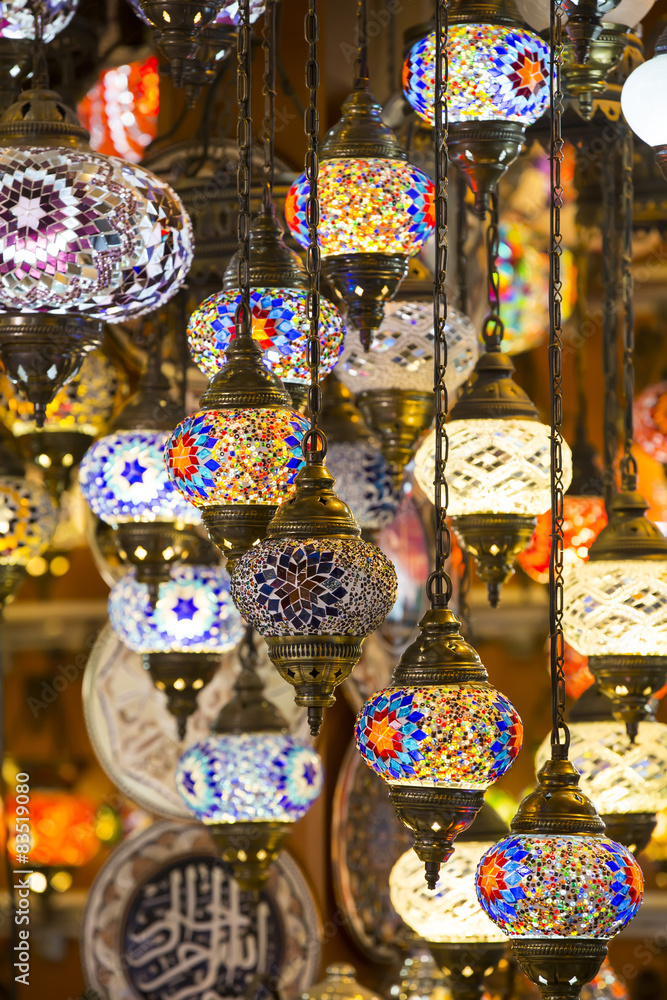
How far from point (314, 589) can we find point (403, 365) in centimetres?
85

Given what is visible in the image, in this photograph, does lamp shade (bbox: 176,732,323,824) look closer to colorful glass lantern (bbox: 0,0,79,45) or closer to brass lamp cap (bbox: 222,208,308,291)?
brass lamp cap (bbox: 222,208,308,291)

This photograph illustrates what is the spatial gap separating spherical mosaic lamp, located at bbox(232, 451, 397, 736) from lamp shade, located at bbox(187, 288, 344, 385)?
0.42 meters

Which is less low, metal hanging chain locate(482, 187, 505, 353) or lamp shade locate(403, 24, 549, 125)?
lamp shade locate(403, 24, 549, 125)

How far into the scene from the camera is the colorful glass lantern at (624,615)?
2131 millimetres

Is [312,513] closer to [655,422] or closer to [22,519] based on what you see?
[22,519]

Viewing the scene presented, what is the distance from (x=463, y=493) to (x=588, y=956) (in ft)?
2.27

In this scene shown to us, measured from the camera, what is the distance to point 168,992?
11.1ft

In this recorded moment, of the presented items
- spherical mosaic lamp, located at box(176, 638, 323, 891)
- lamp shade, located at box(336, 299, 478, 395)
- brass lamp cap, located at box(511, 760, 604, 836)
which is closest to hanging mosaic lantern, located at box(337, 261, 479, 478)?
lamp shade, located at box(336, 299, 478, 395)

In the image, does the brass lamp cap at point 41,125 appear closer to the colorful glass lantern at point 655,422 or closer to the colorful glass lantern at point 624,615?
the colorful glass lantern at point 624,615

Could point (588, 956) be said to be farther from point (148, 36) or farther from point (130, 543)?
point (148, 36)

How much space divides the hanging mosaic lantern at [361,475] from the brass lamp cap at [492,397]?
A: 1.14ft

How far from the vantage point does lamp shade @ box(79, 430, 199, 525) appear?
7.91 feet

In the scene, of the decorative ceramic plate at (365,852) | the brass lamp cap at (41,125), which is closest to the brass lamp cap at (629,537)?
the brass lamp cap at (41,125)

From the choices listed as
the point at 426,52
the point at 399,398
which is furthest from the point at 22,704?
the point at 426,52
